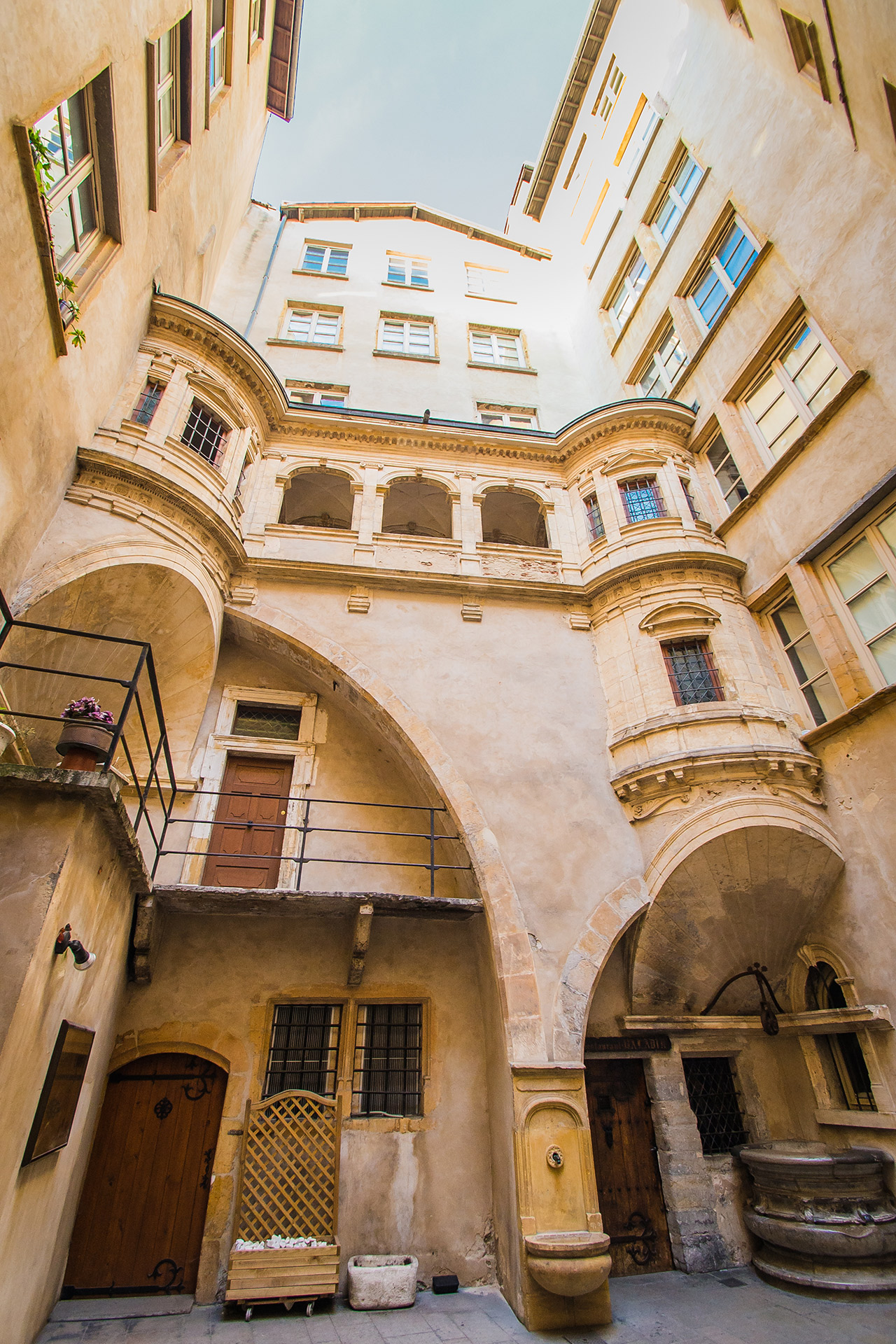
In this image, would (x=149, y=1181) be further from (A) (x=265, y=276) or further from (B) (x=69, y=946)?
(A) (x=265, y=276)

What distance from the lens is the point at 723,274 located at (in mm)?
14586

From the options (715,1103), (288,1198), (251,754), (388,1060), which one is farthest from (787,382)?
(288,1198)

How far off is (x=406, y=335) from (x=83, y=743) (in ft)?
56.9

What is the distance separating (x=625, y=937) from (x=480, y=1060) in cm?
256

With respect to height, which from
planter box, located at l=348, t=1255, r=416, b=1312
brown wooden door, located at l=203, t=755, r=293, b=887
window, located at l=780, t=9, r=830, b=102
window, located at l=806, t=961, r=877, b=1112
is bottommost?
planter box, located at l=348, t=1255, r=416, b=1312

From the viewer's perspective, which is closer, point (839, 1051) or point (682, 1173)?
point (682, 1173)

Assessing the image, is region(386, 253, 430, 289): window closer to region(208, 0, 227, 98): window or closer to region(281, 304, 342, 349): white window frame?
region(281, 304, 342, 349): white window frame

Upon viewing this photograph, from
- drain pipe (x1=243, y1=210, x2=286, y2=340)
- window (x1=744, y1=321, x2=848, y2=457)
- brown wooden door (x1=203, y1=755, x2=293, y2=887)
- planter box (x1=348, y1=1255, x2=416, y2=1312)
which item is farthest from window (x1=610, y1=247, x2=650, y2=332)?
planter box (x1=348, y1=1255, x2=416, y2=1312)

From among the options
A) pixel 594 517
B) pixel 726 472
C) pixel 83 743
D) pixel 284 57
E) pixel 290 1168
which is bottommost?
pixel 290 1168

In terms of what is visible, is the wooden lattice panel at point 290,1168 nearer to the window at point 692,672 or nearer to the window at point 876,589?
the window at point 692,672

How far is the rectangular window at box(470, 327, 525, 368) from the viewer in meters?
19.7

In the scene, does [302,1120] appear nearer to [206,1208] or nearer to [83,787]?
[206,1208]

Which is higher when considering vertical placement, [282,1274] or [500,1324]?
[282,1274]

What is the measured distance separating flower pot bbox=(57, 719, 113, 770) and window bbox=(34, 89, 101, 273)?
19.2 ft
